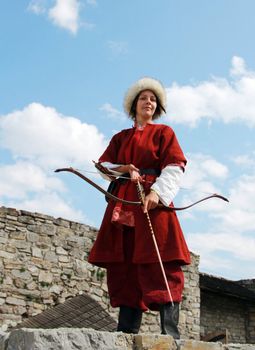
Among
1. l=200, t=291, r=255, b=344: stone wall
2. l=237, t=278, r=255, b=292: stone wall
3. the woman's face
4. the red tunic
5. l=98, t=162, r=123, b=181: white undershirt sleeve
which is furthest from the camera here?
l=237, t=278, r=255, b=292: stone wall

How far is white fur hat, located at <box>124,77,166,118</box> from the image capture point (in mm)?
3812

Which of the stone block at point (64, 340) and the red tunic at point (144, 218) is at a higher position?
the red tunic at point (144, 218)

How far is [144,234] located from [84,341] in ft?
2.82

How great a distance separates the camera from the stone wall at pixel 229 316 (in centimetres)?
1280

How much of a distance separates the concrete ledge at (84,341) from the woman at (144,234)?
0.87ft

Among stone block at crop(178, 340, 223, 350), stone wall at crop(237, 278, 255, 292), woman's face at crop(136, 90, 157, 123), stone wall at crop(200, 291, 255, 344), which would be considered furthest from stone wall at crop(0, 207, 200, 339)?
stone wall at crop(237, 278, 255, 292)

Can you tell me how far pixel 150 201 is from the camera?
3330mm

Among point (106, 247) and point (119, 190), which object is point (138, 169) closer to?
point (119, 190)

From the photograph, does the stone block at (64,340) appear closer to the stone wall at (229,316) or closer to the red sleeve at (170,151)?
the red sleeve at (170,151)

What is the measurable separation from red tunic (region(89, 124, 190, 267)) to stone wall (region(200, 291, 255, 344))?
950 centimetres

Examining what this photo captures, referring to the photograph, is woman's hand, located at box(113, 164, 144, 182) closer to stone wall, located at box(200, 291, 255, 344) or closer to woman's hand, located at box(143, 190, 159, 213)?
woman's hand, located at box(143, 190, 159, 213)

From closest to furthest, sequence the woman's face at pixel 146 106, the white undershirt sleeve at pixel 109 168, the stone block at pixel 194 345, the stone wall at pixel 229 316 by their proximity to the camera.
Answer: the stone block at pixel 194 345 → the white undershirt sleeve at pixel 109 168 → the woman's face at pixel 146 106 → the stone wall at pixel 229 316

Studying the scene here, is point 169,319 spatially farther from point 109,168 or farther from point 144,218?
point 109,168

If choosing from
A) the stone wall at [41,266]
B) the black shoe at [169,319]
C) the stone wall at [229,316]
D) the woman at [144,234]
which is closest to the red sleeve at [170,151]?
the woman at [144,234]
